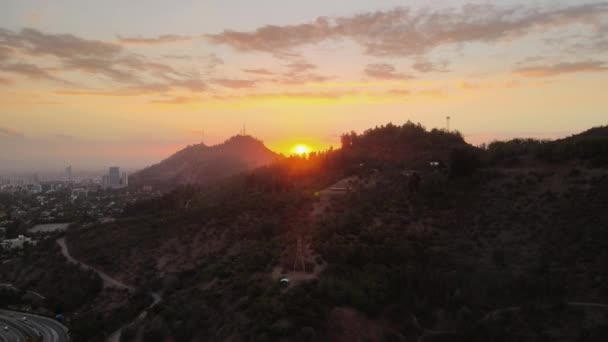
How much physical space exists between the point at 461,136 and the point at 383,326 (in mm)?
34399

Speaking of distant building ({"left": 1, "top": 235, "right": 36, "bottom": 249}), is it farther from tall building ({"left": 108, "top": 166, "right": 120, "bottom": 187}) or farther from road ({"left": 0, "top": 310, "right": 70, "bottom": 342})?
tall building ({"left": 108, "top": 166, "right": 120, "bottom": 187})

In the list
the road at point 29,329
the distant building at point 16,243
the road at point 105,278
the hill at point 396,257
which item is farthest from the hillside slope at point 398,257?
the distant building at point 16,243

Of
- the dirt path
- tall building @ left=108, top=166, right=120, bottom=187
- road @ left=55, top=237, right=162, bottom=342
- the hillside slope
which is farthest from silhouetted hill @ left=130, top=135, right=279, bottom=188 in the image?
the dirt path

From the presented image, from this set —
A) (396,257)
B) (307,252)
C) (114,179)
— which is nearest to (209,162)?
(114,179)

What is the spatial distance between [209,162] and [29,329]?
9573 centimetres

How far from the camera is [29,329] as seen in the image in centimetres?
2683

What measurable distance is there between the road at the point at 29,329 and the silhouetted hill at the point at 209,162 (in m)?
71.4

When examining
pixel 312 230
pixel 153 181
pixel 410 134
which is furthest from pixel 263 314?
pixel 153 181

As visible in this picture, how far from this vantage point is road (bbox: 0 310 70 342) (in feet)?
82.9

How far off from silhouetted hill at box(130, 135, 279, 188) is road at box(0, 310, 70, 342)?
234 feet

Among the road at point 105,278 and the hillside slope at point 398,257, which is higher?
the hillside slope at point 398,257

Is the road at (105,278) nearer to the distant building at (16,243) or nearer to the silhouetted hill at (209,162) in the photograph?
the distant building at (16,243)

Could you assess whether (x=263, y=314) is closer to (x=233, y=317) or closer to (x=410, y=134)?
(x=233, y=317)

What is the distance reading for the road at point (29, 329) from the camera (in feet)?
82.9
